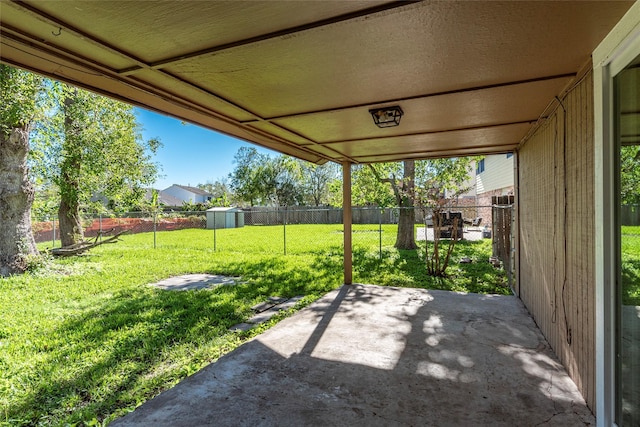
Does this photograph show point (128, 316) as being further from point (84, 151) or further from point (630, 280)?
point (84, 151)

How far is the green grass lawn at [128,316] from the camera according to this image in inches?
99.0

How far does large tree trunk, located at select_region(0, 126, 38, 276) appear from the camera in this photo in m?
6.50

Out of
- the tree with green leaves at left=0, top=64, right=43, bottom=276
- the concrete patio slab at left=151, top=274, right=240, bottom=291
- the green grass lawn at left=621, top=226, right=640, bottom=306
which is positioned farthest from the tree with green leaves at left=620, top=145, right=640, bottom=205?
the tree with green leaves at left=0, top=64, right=43, bottom=276

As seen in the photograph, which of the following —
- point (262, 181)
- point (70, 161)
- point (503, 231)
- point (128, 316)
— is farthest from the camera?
point (262, 181)

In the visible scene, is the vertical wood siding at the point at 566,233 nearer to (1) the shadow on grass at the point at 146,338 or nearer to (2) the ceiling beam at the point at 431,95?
(2) the ceiling beam at the point at 431,95

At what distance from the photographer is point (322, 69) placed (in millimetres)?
1993

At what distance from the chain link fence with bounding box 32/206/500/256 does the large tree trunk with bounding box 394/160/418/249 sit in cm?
50

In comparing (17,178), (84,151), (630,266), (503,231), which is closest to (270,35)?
(630,266)

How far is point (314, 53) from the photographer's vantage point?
69.7 inches

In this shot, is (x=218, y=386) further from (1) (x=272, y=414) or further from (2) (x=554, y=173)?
(2) (x=554, y=173)

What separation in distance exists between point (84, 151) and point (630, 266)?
10.7 metres

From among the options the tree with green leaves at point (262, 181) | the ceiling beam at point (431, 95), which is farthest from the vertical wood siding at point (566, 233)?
the tree with green leaves at point (262, 181)

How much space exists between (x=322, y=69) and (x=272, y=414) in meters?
2.27

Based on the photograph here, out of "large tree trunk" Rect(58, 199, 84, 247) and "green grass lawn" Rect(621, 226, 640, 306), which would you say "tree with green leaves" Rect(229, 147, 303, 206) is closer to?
"large tree trunk" Rect(58, 199, 84, 247)
